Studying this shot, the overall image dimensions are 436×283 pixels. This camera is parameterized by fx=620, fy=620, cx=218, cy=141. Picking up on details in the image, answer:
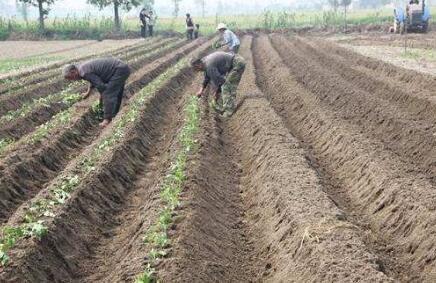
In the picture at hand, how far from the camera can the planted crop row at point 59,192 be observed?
Result: 668 centimetres

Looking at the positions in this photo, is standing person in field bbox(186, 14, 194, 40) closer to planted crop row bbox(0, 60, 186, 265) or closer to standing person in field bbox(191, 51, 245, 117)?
standing person in field bbox(191, 51, 245, 117)

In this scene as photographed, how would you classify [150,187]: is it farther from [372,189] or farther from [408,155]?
[408,155]

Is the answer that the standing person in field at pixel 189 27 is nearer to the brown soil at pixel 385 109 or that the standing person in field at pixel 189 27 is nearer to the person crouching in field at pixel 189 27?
the person crouching in field at pixel 189 27

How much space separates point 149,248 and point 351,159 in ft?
15.8

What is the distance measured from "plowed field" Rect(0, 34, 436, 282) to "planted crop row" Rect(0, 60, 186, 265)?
0.02 m

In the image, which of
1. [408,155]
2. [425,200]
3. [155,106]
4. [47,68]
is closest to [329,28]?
[47,68]

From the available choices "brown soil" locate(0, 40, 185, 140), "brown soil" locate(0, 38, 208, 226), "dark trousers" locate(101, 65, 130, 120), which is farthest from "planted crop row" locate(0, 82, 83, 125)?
"dark trousers" locate(101, 65, 130, 120)

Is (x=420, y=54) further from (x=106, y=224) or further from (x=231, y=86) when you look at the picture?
(x=106, y=224)

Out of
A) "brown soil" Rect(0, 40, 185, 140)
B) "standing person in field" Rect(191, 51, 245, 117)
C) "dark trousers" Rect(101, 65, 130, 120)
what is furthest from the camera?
"standing person in field" Rect(191, 51, 245, 117)

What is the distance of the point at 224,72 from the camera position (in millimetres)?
13953

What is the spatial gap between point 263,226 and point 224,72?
674cm

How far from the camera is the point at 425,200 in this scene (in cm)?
743

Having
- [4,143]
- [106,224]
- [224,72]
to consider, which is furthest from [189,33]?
[106,224]

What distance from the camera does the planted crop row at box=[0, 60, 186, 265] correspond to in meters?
6.68
